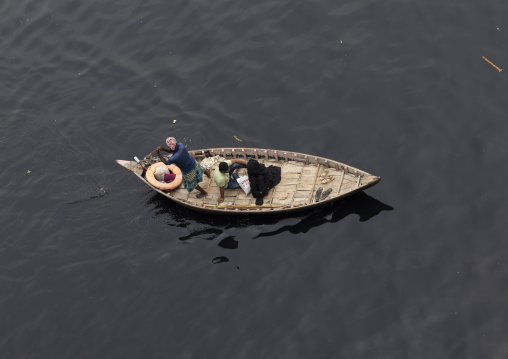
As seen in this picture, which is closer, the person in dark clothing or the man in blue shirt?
the man in blue shirt

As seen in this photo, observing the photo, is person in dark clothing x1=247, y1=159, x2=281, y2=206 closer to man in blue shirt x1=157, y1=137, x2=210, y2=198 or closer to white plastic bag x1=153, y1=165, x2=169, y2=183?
man in blue shirt x1=157, y1=137, x2=210, y2=198

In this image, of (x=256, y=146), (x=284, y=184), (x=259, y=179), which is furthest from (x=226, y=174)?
(x=256, y=146)

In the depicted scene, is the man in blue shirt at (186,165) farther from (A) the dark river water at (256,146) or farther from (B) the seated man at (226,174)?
(A) the dark river water at (256,146)

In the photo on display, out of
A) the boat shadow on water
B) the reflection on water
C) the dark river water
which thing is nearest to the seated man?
the boat shadow on water

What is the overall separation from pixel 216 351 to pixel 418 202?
8744 millimetres

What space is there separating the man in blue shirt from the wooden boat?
52 centimetres

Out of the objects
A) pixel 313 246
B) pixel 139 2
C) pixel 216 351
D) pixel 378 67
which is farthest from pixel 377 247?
pixel 139 2

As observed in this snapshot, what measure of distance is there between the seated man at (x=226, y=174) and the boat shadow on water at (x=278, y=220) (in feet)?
3.29

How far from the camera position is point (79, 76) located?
28.3 m

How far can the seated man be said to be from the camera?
69.4ft

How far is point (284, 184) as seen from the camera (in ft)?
72.2

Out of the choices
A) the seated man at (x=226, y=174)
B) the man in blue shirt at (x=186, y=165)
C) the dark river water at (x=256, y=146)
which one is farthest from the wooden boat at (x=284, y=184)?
the dark river water at (x=256, y=146)

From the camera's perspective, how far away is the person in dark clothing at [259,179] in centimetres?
2123

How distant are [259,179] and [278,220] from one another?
1.69 m
